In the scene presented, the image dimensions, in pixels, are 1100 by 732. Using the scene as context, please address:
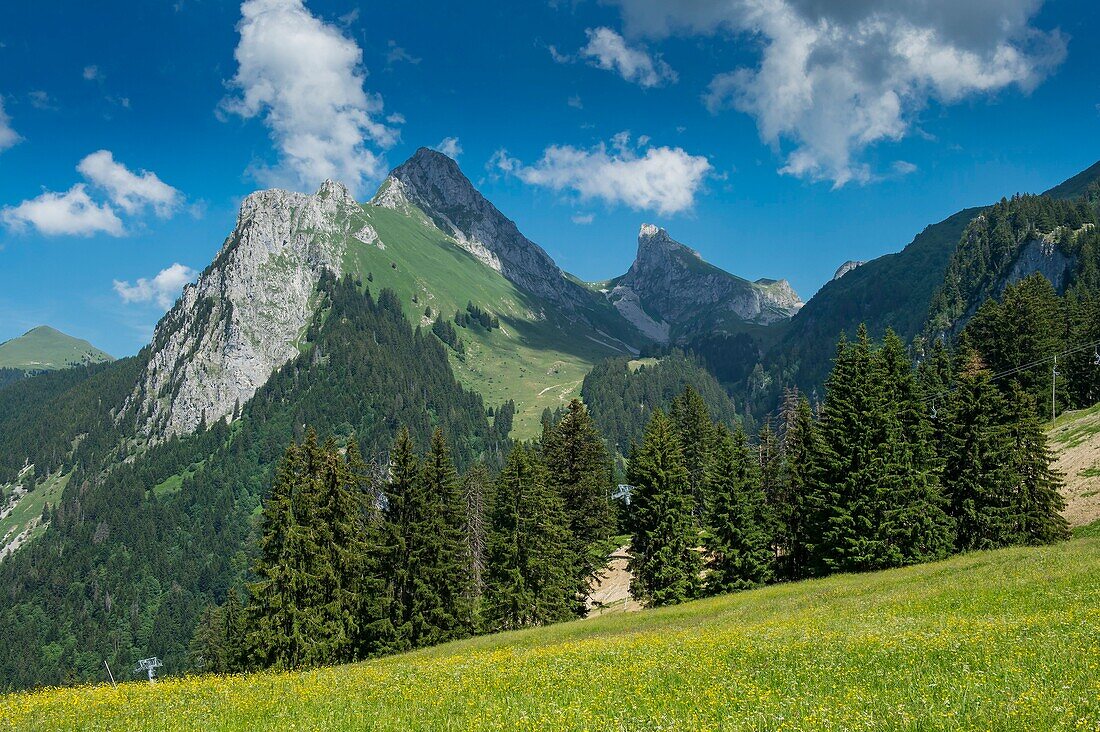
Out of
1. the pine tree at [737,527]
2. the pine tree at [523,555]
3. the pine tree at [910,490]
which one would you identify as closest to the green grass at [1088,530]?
the pine tree at [910,490]

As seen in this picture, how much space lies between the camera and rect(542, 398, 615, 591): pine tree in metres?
58.9

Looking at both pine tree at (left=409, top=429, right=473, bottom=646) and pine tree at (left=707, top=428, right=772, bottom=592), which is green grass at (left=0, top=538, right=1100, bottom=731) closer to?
pine tree at (left=409, top=429, right=473, bottom=646)

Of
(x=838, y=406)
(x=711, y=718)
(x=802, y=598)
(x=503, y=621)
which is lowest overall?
(x=503, y=621)

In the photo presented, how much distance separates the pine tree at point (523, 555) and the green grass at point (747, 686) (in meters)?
25.9

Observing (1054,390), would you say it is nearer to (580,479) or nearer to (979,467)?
(979,467)

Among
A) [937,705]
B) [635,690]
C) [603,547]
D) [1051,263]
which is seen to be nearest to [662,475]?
[603,547]

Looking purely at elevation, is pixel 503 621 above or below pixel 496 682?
below

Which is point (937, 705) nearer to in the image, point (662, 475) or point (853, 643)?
point (853, 643)

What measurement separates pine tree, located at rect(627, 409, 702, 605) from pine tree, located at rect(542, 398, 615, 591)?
6578 mm

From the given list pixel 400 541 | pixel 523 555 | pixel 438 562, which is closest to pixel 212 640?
pixel 400 541

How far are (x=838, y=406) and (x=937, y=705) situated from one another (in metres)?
42.4

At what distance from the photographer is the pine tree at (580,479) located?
193 feet

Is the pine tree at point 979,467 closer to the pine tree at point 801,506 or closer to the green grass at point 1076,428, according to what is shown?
the pine tree at point 801,506

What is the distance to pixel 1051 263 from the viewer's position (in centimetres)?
19638
